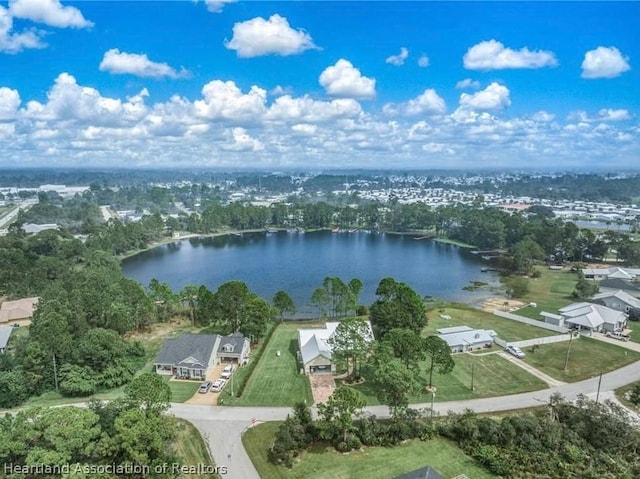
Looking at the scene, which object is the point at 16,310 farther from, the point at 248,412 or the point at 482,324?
the point at 482,324

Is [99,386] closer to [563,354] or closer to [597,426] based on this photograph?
[597,426]

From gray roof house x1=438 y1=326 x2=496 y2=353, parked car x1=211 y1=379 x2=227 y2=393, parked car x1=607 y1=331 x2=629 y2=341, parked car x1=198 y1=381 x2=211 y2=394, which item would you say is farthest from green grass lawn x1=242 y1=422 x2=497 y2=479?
parked car x1=607 y1=331 x2=629 y2=341

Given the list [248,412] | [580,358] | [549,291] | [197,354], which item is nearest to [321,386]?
[248,412]

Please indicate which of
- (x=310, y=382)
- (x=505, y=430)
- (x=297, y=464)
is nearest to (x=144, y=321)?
(x=310, y=382)

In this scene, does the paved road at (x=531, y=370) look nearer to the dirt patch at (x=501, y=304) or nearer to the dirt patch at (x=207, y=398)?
the dirt patch at (x=501, y=304)

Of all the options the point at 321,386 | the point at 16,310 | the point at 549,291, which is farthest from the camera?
the point at 549,291

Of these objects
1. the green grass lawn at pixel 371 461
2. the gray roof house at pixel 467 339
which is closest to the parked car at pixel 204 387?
the green grass lawn at pixel 371 461
